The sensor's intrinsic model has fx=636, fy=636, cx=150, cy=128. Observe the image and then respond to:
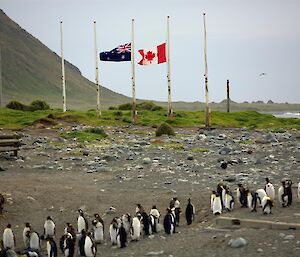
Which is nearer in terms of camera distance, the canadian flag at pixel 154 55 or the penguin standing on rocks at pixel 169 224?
the penguin standing on rocks at pixel 169 224

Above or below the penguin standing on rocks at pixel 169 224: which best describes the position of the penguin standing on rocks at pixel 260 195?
above

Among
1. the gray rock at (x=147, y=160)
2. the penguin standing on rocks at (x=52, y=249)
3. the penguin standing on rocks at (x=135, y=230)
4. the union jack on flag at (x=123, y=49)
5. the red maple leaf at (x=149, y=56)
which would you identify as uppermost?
the union jack on flag at (x=123, y=49)

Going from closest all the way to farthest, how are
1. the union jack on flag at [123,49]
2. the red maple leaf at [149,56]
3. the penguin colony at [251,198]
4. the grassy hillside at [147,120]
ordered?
the penguin colony at [251,198] < the red maple leaf at [149,56] < the union jack on flag at [123,49] < the grassy hillside at [147,120]

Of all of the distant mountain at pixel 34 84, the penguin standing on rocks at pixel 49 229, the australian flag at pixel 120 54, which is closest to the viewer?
the penguin standing on rocks at pixel 49 229

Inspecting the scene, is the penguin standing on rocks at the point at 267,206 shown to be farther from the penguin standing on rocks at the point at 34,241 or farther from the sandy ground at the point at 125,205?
the penguin standing on rocks at the point at 34,241

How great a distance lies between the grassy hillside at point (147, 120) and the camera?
180 feet

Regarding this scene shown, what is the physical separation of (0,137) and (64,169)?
490 cm

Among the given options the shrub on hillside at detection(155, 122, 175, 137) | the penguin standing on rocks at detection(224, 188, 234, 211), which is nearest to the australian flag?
the shrub on hillside at detection(155, 122, 175, 137)

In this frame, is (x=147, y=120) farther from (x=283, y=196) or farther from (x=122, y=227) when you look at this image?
(x=122, y=227)

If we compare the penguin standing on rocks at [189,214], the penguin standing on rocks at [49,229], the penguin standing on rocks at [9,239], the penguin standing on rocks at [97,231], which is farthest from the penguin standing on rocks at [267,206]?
the penguin standing on rocks at [9,239]

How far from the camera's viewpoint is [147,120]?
190ft

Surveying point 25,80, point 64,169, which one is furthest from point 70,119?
point 25,80

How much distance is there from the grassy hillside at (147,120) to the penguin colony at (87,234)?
114 ft

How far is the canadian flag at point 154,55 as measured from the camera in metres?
51.2
